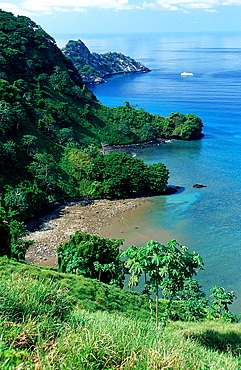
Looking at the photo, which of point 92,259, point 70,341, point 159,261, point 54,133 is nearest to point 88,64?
point 54,133

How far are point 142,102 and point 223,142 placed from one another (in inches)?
1748

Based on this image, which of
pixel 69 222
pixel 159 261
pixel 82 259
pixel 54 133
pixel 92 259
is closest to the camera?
pixel 159 261

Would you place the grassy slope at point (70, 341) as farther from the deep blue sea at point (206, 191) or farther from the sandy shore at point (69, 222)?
the sandy shore at point (69, 222)

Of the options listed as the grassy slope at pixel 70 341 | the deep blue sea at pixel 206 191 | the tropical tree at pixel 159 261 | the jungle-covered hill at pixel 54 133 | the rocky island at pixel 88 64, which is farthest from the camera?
the rocky island at pixel 88 64

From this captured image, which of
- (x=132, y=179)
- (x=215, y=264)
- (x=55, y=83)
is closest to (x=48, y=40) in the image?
(x=55, y=83)

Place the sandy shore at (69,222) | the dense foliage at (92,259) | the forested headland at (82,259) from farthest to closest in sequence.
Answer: the sandy shore at (69,222) < the dense foliage at (92,259) < the forested headland at (82,259)

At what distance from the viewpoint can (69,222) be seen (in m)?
39.6

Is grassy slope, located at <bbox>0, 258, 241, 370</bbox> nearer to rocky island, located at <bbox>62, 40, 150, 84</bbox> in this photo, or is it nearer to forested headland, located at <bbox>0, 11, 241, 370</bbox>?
forested headland, located at <bbox>0, 11, 241, 370</bbox>

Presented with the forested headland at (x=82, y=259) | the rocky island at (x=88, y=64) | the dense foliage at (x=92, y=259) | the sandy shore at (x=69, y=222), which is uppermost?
the rocky island at (x=88, y=64)

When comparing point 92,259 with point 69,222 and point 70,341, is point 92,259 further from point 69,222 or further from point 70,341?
point 70,341

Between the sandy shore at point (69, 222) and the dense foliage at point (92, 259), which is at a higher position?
the dense foliage at point (92, 259)

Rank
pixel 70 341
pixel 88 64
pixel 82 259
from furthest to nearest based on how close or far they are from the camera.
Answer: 1. pixel 88 64
2. pixel 82 259
3. pixel 70 341

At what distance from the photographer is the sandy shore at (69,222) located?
33406mm

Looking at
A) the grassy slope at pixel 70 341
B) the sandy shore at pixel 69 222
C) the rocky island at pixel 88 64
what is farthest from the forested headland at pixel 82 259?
the rocky island at pixel 88 64
